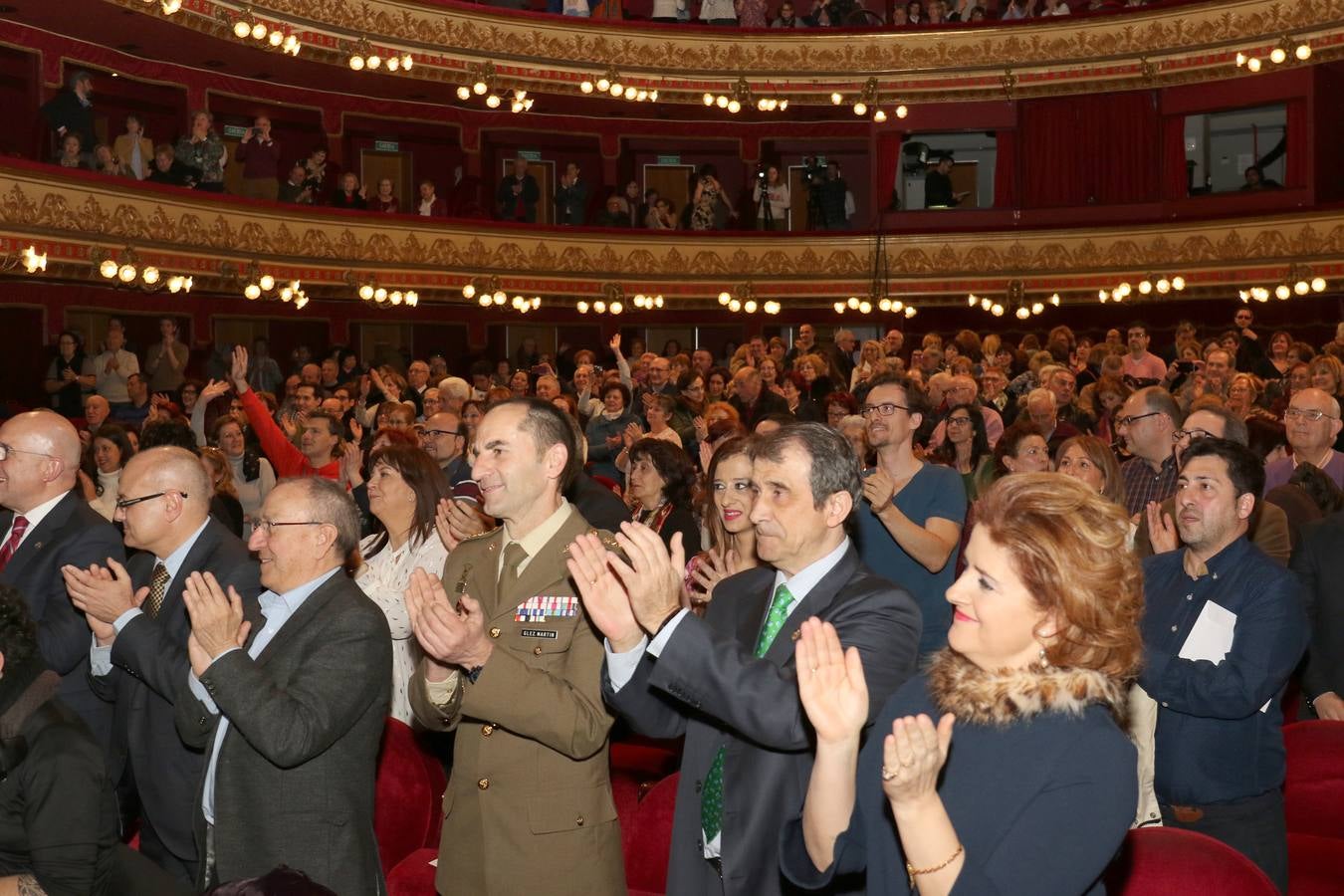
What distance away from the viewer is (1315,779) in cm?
400

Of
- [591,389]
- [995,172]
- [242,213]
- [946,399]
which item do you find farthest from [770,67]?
[946,399]

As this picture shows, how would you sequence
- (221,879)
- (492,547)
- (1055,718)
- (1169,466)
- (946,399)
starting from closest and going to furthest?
(1055,718) → (221,879) → (492,547) → (1169,466) → (946,399)

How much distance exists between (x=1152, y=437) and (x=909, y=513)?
1385 mm

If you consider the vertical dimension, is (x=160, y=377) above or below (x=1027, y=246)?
below

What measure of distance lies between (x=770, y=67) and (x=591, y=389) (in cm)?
994

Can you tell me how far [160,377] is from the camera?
51.8 feet

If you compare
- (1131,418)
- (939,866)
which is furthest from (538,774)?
(1131,418)

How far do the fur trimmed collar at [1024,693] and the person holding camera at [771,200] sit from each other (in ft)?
64.5

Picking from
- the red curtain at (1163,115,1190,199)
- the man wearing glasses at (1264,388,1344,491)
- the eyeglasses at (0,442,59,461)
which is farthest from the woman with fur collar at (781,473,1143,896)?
the red curtain at (1163,115,1190,199)

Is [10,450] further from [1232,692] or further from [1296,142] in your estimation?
[1296,142]

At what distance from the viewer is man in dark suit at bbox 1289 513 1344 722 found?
4.66 metres

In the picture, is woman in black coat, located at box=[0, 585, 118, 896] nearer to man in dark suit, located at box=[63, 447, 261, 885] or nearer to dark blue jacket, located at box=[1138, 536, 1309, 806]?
man in dark suit, located at box=[63, 447, 261, 885]

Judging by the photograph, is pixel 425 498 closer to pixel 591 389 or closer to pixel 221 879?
pixel 221 879

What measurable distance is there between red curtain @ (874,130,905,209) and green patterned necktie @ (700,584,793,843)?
19410mm
